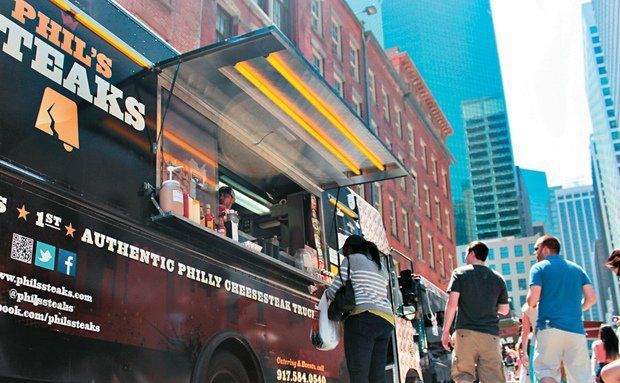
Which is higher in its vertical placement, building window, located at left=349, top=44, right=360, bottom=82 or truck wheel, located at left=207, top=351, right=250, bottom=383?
building window, located at left=349, top=44, right=360, bottom=82

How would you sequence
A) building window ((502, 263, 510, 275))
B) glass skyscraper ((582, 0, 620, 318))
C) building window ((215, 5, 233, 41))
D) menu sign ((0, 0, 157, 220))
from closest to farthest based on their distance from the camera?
menu sign ((0, 0, 157, 220))
building window ((215, 5, 233, 41))
glass skyscraper ((582, 0, 620, 318))
building window ((502, 263, 510, 275))

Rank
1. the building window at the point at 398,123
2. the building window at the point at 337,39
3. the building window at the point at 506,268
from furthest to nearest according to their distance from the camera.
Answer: the building window at the point at 506,268 < the building window at the point at 398,123 < the building window at the point at 337,39

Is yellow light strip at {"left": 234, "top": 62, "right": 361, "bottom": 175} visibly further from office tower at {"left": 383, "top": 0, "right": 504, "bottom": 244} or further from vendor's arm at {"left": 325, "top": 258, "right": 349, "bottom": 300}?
office tower at {"left": 383, "top": 0, "right": 504, "bottom": 244}

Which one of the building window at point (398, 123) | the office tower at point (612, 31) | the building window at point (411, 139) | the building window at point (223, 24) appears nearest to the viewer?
the building window at point (223, 24)

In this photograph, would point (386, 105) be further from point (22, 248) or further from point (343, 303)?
point (22, 248)

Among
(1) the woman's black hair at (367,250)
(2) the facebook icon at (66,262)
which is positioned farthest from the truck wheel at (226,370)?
(2) the facebook icon at (66,262)

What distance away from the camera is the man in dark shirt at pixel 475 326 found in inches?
223

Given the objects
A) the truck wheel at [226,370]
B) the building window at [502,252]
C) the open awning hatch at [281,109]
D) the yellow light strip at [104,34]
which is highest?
the building window at [502,252]

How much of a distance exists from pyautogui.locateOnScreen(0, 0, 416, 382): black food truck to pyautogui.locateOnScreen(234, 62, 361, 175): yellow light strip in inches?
1.0

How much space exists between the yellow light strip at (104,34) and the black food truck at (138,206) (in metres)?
0.01

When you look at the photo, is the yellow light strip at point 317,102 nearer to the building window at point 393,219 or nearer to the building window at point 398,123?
the building window at point 393,219

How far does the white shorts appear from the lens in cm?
527

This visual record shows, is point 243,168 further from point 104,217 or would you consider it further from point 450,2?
point 450,2

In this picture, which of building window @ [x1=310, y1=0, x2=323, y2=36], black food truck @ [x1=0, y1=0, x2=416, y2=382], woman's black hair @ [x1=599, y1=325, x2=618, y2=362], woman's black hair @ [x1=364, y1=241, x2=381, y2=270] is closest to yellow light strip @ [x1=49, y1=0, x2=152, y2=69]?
black food truck @ [x1=0, y1=0, x2=416, y2=382]
